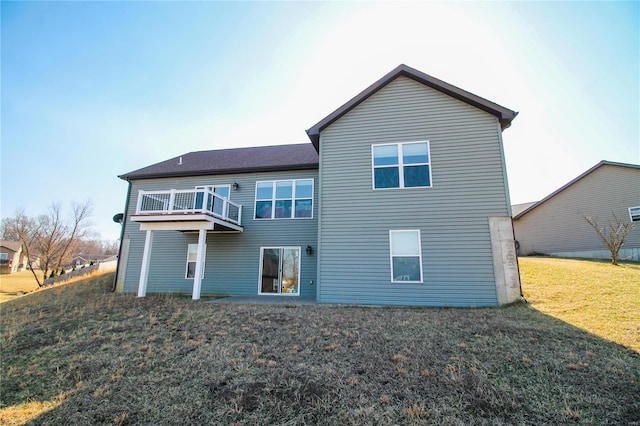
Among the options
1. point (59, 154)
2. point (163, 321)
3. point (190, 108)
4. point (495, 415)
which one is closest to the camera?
point (495, 415)

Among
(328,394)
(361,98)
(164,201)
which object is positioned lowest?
(328,394)

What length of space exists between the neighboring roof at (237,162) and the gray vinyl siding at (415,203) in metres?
2.78

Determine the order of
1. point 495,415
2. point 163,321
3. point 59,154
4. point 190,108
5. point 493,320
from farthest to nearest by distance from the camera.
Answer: point 59,154 < point 190,108 < point 163,321 < point 493,320 < point 495,415

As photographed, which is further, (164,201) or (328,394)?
(164,201)

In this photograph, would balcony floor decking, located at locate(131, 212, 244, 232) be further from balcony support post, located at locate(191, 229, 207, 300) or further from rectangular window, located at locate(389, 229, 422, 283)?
rectangular window, located at locate(389, 229, 422, 283)

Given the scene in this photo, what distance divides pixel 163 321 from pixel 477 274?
28.9 ft

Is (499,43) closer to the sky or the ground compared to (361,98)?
closer to the sky

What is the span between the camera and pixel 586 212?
654 inches

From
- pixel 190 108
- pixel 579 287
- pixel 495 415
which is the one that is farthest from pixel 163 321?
pixel 579 287

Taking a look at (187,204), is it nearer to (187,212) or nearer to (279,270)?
(187,212)

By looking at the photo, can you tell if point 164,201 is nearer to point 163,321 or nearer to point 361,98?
point 163,321

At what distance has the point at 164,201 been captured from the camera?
11.1 metres

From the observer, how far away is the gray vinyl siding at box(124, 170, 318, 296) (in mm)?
11781

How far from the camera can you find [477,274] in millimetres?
8289
